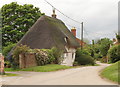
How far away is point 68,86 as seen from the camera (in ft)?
32.9

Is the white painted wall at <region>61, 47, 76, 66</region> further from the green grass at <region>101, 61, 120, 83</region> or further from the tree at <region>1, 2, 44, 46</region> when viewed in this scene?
the green grass at <region>101, 61, 120, 83</region>

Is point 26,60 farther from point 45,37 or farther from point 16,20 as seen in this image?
point 16,20

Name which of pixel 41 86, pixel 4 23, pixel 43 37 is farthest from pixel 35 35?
pixel 41 86

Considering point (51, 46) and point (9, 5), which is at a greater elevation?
point (9, 5)

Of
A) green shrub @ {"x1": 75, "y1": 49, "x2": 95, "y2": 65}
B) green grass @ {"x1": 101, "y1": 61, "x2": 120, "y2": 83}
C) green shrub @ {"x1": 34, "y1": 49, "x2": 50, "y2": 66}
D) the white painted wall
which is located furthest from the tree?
green grass @ {"x1": 101, "y1": 61, "x2": 120, "y2": 83}

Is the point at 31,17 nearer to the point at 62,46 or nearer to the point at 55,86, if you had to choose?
the point at 62,46

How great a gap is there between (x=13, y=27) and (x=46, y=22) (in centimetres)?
775

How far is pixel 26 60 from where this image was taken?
22.1 meters

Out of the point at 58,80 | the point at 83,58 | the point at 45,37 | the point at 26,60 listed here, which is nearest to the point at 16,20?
the point at 45,37

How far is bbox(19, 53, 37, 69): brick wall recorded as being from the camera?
2164 cm

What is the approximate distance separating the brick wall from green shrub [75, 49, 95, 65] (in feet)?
39.4

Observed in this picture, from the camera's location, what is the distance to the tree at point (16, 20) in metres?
36.3

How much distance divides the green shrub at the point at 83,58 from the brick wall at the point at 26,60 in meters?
12.0

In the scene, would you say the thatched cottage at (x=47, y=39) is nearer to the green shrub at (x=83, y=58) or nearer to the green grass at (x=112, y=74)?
the green shrub at (x=83, y=58)
